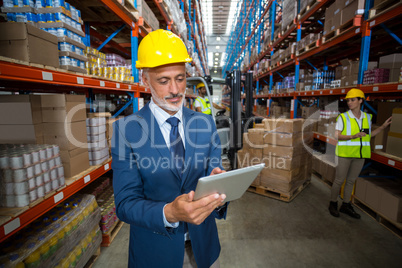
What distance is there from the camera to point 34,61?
173 cm

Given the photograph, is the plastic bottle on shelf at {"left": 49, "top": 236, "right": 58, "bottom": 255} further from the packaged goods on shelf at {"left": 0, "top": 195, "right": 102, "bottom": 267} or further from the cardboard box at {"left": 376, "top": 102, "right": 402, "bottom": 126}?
the cardboard box at {"left": 376, "top": 102, "right": 402, "bottom": 126}

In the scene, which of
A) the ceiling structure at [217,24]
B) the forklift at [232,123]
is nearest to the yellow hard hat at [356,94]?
the forklift at [232,123]

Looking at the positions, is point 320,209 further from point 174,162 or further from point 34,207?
point 34,207

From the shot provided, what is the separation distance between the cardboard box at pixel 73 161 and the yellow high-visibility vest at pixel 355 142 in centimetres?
406

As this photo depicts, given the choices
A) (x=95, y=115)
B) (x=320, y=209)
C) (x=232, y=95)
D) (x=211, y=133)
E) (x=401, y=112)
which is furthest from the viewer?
(x=232, y=95)

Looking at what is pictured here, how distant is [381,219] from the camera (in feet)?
11.3

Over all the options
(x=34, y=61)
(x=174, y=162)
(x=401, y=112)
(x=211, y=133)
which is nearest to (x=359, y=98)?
(x=401, y=112)

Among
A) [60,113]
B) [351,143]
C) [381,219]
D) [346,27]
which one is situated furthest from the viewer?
[346,27]

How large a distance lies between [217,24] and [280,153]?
32.4 metres

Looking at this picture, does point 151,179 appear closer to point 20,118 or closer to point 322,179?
point 20,118

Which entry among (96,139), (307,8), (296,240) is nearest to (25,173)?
(96,139)

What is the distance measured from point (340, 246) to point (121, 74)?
13.8ft

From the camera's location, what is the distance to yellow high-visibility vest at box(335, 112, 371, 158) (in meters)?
3.45

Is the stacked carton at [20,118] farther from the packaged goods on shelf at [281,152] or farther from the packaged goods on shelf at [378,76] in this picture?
the packaged goods on shelf at [378,76]
